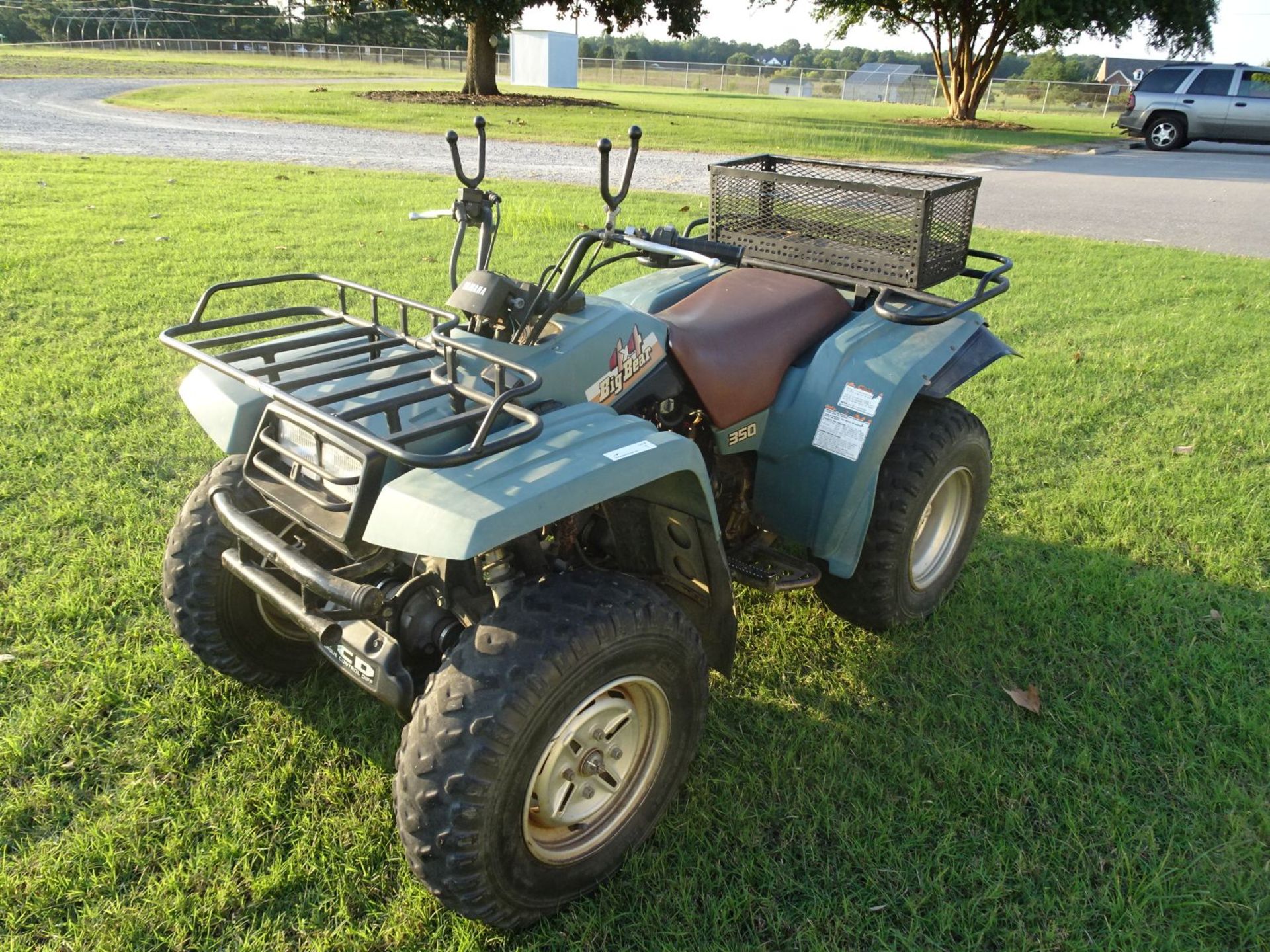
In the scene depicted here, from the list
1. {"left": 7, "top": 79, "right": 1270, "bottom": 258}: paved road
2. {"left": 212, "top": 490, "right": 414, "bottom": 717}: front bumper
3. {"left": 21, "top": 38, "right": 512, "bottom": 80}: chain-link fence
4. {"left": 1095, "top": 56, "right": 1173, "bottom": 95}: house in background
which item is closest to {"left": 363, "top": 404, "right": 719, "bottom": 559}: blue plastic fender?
{"left": 212, "top": 490, "right": 414, "bottom": 717}: front bumper

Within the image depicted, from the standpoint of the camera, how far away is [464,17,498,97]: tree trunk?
25.4 m

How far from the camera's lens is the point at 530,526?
1.87 metres

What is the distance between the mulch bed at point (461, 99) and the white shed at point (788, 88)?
23688 millimetres

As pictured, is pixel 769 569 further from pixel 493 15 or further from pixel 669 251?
pixel 493 15

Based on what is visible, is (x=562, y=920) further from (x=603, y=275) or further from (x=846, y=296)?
(x=603, y=275)

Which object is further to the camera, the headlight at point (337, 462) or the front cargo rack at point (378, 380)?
the headlight at point (337, 462)

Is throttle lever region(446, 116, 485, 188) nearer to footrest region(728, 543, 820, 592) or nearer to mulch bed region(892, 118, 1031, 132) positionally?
footrest region(728, 543, 820, 592)

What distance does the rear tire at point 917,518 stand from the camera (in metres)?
3.15

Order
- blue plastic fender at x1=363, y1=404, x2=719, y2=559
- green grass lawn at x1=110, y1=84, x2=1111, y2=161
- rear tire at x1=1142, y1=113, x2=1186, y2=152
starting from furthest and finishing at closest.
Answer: rear tire at x1=1142, y1=113, x2=1186, y2=152
green grass lawn at x1=110, y1=84, x2=1111, y2=161
blue plastic fender at x1=363, y1=404, x2=719, y2=559

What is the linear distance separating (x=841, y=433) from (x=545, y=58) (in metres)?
40.7

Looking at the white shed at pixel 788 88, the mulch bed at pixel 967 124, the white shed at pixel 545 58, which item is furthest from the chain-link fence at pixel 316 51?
the mulch bed at pixel 967 124

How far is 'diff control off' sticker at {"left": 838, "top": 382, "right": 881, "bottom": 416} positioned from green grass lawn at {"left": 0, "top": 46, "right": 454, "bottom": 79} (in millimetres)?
34429

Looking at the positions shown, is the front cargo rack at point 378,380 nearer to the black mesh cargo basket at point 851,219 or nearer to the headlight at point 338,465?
the headlight at point 338,465

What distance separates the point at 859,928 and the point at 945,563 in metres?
1.67
